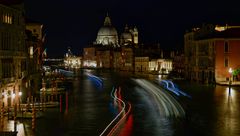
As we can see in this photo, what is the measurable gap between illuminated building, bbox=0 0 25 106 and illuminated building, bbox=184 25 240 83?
43.5 m

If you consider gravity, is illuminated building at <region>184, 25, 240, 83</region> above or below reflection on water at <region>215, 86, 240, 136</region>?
above

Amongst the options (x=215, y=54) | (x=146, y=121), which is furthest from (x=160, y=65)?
(x=146, y=121)

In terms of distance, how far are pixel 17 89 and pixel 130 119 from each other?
43.7 ft

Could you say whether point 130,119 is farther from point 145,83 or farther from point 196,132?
point 145,83

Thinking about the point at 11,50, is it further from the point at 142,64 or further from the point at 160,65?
the point at 142,64

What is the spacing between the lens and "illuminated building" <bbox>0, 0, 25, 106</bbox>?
3700 cm

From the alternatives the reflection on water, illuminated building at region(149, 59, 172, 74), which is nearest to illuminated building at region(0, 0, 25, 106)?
the reflection on water

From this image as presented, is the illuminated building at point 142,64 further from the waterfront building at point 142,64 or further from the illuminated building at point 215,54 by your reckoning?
the illuminated building at point 215,54

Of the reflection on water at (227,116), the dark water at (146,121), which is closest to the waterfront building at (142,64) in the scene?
the reflection on water at (227,116)

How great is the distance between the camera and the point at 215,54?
8025cm

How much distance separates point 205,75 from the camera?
8438cm

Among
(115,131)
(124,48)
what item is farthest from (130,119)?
(124,48)

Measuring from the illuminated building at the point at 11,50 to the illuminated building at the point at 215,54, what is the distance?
4351 cm

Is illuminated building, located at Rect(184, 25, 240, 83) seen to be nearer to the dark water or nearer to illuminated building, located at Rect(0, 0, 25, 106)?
the dark water
